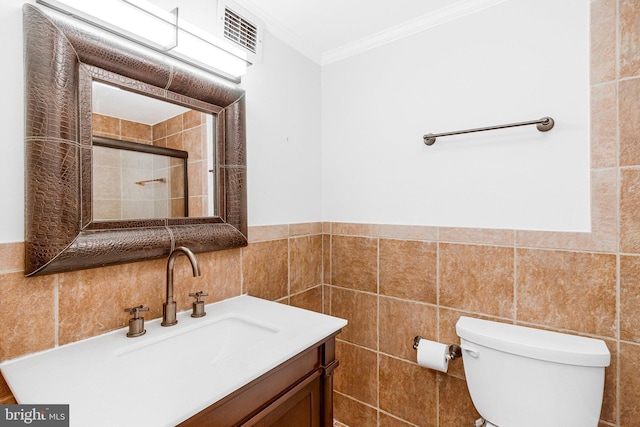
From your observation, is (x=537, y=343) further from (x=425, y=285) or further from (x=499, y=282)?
(x=425, y=285)

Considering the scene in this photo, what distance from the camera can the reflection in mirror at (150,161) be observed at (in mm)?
981

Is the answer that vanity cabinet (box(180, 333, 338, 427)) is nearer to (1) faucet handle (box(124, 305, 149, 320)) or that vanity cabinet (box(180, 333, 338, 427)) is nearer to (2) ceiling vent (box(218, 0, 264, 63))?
(1) faucet handle (box(124, 305, 149, 320))

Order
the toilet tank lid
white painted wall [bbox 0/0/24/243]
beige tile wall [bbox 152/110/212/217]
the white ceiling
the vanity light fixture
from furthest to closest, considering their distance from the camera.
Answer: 1. the white ceiling
2. beige tile wall [bbox 152/110/212/217]
3. the toilet tank lid
4. the vanity light fixture
5. white painted wall [bbox 0/0/24/243]

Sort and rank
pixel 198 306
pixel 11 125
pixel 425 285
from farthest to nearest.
Result: pixel 425 285
pixel 198 306
pixel 11 125

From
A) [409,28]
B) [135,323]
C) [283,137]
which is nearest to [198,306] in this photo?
[135,323]

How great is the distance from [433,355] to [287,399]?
0.79 m

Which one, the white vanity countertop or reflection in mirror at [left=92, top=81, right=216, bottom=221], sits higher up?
reflection in mirror at [left=92, top=81, right=216, bottom=221]

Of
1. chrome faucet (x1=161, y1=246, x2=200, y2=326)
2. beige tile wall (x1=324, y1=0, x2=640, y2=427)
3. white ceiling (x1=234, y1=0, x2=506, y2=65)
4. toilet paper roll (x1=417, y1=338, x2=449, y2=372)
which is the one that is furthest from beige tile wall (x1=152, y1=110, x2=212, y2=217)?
toilet paper roll (x1=417, y1=338, x2=449, y2=372)

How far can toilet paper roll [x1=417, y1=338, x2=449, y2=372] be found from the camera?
1.39m

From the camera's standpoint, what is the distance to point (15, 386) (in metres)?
0.71

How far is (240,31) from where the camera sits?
4.51 ft

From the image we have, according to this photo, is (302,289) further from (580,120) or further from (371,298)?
(580,120)

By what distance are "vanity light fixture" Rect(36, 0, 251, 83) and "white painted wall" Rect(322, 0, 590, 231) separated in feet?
2.48

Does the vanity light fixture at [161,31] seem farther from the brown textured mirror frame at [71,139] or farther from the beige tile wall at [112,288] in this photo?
the beige tile wall at [112,288]
